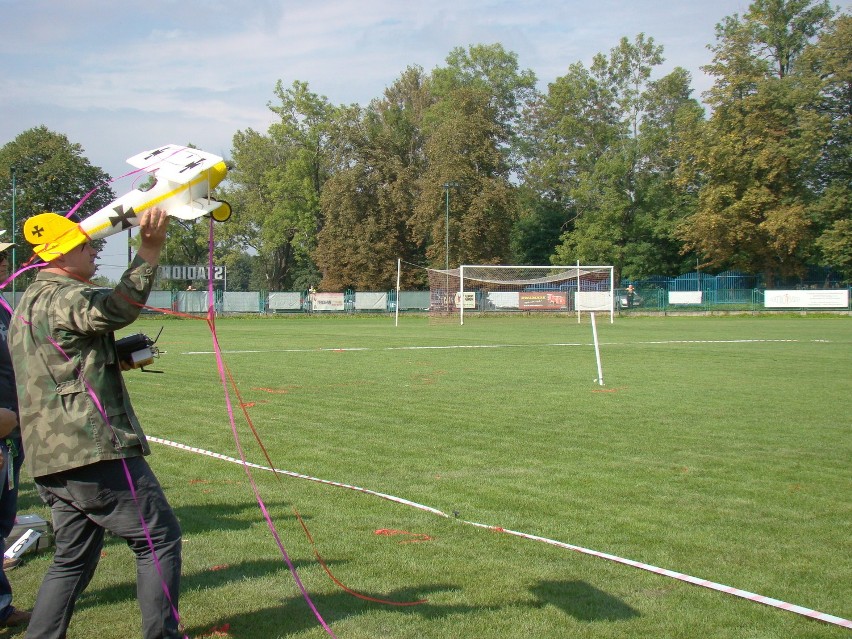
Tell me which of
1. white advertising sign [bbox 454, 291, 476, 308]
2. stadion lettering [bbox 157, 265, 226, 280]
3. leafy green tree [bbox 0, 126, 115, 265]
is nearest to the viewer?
leafy green tree [bbox 0, 126, 115, 265]

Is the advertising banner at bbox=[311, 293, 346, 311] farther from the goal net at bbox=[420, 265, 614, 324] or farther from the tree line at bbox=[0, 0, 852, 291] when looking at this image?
the goal net at bbox=[420, 265, 614, 324]

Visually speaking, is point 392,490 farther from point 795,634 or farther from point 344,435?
point 795,634

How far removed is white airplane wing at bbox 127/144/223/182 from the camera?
347 centimetres

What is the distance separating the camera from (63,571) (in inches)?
146

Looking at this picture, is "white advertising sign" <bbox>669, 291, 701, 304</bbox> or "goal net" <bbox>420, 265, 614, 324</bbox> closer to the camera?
"goal net" <bbox>420, 265, 614, 324</bbox>

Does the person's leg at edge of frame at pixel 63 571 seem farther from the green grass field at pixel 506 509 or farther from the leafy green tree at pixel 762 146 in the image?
the leafy green tree at pixel 762 146

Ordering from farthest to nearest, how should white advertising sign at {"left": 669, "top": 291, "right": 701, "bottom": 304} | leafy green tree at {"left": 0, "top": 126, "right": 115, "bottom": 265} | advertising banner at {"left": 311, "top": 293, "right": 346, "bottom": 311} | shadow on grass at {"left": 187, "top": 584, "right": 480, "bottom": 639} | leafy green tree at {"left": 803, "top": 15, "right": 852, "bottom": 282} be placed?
A: advertising banner at {"left": 311, "top": 293, "right": 346, "bottom": 311} → white advertising sign at {"left": 669, "top": 291, "right": 701, "bottom": 304} → leafy green tree at {"left": 803, "top": 15, "right": 852, "bottom": 282} → leafy green tree at {"left": 0, "top": 126, "right": 115, "bottom": 265} → shadow on grass at {"left": 187, "top": 584, "right": 480, "bottom": 639}

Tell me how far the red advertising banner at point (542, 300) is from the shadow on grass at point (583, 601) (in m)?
41.8


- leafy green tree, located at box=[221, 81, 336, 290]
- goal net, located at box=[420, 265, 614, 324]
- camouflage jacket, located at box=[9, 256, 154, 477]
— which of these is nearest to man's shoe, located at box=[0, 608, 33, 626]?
camouflage jacket, located at box=[9, 256, 154, 477]

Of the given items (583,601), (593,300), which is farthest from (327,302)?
(583,601)

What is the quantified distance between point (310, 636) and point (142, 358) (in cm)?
171

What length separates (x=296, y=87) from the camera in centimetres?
7638

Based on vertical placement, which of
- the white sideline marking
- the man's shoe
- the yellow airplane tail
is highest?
the yellow airplane tail

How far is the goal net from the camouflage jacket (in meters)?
42.2
